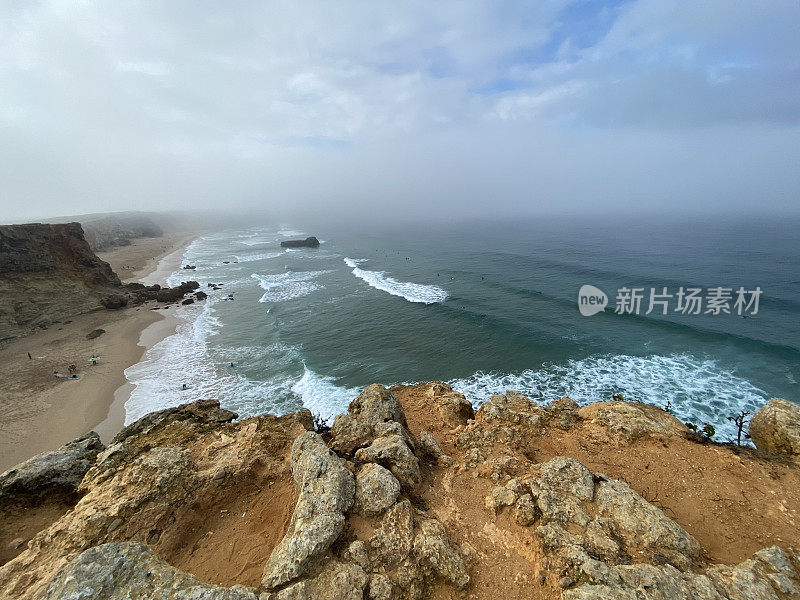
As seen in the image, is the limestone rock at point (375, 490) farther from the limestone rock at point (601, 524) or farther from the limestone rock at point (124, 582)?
the limestone rock at point (601, 524)

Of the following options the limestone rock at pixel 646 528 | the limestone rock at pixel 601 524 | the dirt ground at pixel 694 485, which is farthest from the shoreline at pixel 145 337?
the limestone rock at pixel 646 528

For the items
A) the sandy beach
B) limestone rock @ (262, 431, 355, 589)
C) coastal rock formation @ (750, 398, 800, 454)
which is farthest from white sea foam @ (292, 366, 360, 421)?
coastal rock formation @ (750, 398, 800, 454)

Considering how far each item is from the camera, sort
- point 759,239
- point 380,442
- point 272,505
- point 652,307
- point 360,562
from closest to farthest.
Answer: point 360,562 → point 272,505 → point 380,442 → point 652,307 → point 759,239

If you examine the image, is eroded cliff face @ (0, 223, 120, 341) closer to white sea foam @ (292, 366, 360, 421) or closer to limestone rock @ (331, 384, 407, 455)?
white sea foam @ (292, 366, 360, 421)

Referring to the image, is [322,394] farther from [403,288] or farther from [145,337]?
[403,288]

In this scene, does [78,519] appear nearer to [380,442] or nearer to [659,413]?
[380,442]

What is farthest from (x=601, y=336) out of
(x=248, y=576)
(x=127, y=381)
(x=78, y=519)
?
(x=127, y=381)
